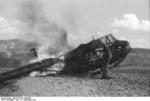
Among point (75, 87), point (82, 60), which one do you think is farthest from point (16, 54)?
point (75, 87)

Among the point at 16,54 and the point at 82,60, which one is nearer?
the point at 82,60

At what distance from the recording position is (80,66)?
1162 centimetres

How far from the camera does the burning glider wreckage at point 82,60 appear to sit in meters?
11.2

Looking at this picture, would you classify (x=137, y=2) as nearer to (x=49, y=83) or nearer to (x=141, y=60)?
(x=49, y=83)

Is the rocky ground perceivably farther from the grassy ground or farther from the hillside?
Answer: the hillside

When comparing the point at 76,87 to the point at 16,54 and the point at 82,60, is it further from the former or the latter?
the point at 16,54

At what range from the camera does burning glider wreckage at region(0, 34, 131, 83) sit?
36.7 ft

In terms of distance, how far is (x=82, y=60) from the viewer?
1155 centimetres

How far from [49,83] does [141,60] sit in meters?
13.2

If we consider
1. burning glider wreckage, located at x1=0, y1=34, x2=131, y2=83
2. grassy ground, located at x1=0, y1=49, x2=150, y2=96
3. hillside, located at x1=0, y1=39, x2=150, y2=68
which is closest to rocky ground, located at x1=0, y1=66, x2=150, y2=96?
grassy ground, located at x1=0, y1=49, x2=150, y2=96

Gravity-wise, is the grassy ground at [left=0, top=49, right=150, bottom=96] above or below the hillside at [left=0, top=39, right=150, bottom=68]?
below

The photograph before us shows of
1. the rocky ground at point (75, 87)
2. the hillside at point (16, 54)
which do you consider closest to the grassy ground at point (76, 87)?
the rocky ground at point (75, 87)

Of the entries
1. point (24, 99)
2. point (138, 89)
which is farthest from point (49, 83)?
point (138, 89)

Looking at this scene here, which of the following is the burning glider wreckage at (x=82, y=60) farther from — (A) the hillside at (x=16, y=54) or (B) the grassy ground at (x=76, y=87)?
(B) the grassy ground at (x=76, y=87)
